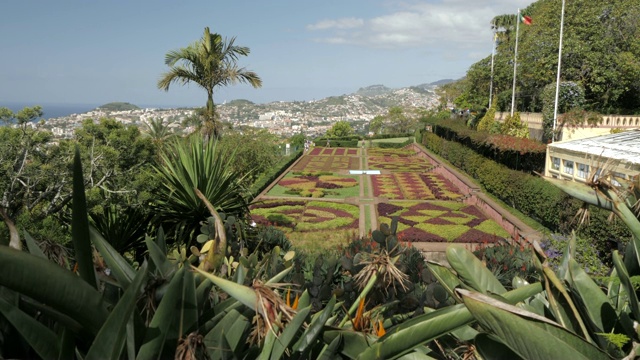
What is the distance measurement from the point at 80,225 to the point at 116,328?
0.25 metres

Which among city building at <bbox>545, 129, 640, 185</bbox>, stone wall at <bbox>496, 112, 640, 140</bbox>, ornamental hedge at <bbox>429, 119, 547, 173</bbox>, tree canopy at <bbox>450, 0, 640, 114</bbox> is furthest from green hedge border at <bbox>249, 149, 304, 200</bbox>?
tree canopy at <bbox>450, 0, 640, 114</bbox>

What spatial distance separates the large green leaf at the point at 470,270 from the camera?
166cm

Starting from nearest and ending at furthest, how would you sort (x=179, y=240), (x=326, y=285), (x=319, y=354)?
1. (x=319, y=354)
2. (x=326, y=285)
3. (x=179, y=240)

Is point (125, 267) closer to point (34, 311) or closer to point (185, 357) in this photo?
point (34, 311)

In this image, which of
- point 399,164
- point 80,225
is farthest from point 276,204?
point 80,225

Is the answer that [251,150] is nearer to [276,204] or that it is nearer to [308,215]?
[276,204]

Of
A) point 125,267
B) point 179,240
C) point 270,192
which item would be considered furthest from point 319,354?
point 270,192

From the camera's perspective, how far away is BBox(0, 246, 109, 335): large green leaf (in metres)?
0.90

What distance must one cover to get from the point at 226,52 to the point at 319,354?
44.7 feet

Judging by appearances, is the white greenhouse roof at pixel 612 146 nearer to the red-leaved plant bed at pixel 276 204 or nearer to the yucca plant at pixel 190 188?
the red-leaved plant bed at pixel 276 204

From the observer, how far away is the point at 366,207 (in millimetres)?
18781

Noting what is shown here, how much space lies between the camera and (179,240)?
5.15m

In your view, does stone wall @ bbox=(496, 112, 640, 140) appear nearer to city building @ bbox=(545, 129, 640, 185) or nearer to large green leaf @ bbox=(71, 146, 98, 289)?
city building @ bbox=(545, 129, 640, 185)

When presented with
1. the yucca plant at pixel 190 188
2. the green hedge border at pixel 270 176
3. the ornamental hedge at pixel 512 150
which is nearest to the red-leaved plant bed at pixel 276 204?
the green hedge border at pixel 270 176
